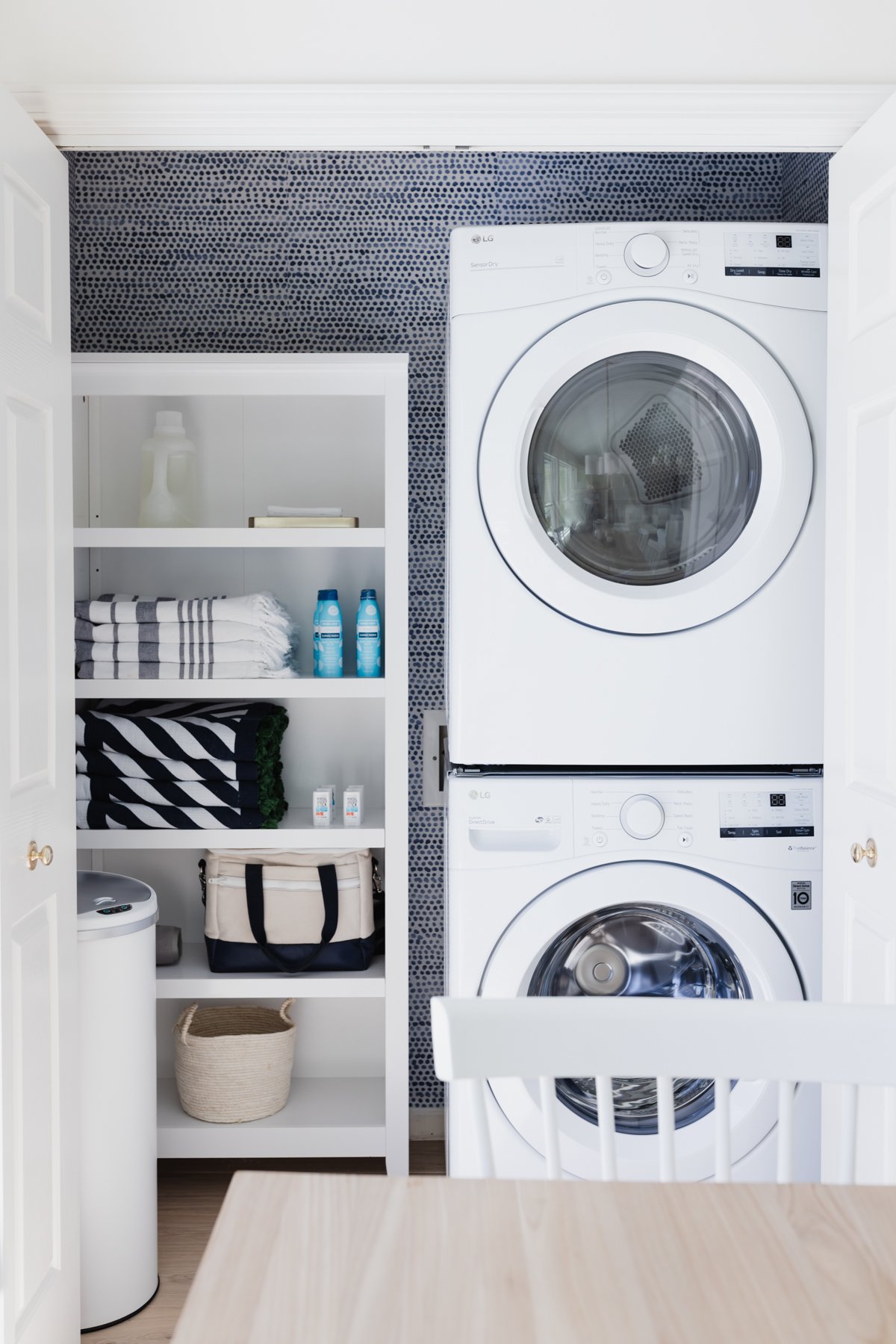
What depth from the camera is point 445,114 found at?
59.6 inches

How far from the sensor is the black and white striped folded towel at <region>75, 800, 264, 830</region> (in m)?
2.13

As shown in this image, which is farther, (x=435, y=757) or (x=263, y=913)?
(x=435, y=757)

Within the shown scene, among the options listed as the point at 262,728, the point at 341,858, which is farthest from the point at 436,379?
the point at 341,858

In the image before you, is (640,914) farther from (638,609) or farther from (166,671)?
(166,671)

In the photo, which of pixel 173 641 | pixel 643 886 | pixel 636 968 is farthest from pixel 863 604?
pixel 173 641

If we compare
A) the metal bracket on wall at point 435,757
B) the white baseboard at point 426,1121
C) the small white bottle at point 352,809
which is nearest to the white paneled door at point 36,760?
the small white bottle at point 352,809

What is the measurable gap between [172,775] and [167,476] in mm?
657

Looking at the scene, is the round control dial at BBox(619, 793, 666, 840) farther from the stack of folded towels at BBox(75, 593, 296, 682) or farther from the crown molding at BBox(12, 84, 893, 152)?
the crown molding at BBox(12, 84, 893, 152)

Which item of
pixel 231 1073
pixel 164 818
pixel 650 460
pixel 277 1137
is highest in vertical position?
pixel 650 460

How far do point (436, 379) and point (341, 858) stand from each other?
114cm

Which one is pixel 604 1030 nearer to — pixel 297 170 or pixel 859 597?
pixel 859 597

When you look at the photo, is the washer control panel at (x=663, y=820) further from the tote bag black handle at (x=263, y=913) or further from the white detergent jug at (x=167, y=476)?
the white detergent jug at (x=167, y=476)

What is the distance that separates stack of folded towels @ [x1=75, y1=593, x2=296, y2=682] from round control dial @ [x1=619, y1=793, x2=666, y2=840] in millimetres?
811

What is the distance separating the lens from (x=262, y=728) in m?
2.19
